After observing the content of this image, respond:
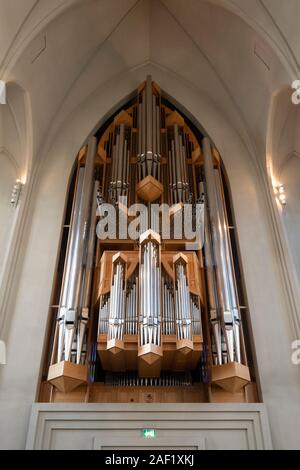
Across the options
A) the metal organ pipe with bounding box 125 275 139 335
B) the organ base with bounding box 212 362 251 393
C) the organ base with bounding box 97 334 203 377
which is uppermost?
the metal organ pipe with bounding box 125 275 139 335

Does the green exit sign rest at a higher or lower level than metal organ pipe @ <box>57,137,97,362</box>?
lower

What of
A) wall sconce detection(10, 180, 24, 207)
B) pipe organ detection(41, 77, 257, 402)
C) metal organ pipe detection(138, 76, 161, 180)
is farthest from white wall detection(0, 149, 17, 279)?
metal organ pipe detection(138, 76, 161, 180)

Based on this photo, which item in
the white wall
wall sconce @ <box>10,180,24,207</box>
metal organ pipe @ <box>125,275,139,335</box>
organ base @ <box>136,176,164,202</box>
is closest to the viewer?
metal organ pipe @ <box>125,275,139,335</box>

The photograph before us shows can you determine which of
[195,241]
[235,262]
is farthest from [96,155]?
[235,262]

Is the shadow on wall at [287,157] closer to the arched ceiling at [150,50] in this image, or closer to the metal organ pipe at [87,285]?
the arched ceiling at [150,50]

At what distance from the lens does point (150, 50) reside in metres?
9.91

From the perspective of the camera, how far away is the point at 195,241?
690 centimetres

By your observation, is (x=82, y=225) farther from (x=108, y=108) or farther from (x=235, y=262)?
(x=108, y=108)

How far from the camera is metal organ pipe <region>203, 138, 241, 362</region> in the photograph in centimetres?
545

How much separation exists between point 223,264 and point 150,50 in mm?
6054

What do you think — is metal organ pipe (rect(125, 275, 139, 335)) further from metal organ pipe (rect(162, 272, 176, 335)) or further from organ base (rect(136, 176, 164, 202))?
organ base (rect(136, 176, 164, 202))

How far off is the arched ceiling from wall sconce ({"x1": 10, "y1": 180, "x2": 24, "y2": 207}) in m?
0.85

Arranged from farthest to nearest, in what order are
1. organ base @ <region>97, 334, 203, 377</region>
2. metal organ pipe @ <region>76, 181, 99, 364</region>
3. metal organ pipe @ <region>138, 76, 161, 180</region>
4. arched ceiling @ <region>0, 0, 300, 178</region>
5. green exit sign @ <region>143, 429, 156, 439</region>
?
1. metal organ pipe @ <region>138, 76, 161, 180</region>
2. arched ceiling @ <region>0, 0, 300, 178</region>
3. metal organ pipe @ <region>76, 181, 99, 364</region>
4. organ base @ <region>97, 334, 203, 377</region>
5. green exit sign @ <region>143, 429, 156, 439</region>

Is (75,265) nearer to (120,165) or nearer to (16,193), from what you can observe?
(16,193)
